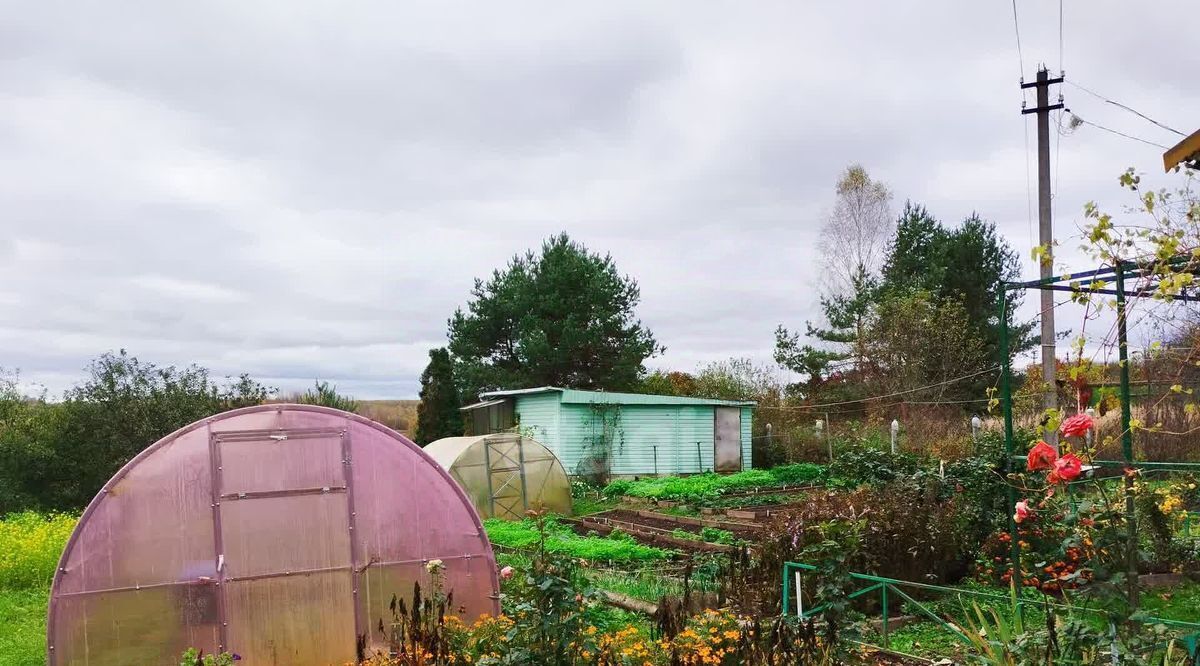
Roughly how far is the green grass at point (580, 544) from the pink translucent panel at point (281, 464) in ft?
10.5

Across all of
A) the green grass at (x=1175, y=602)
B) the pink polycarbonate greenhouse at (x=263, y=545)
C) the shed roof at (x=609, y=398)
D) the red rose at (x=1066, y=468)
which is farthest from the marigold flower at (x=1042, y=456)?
the shed roof at (x=609, y=398)

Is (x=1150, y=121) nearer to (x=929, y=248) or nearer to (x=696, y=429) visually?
(x=696, y=429)

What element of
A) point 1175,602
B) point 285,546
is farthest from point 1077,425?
point 285,546

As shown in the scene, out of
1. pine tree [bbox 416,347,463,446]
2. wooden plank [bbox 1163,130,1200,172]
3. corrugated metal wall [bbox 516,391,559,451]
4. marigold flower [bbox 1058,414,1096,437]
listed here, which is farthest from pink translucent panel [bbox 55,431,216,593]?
pine tree [bbox 416,347,463,446]

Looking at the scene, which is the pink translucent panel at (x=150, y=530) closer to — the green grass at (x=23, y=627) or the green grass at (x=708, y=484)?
the green grass at (x=23, y=627)

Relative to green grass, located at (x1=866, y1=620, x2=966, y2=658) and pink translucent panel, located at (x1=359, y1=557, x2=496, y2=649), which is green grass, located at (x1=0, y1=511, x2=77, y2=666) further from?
green grass, located at (x1=866, y1=620, x2=966, y2=658)

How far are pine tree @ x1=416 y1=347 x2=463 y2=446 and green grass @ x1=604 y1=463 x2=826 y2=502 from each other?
11221 millimetres

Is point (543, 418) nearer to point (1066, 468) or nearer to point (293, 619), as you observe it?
point (293, 619)

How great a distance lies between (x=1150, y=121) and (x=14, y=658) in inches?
411

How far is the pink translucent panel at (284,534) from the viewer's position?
720 cm

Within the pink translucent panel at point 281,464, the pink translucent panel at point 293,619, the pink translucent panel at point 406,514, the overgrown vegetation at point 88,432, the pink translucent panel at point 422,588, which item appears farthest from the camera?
the overgrown vegetation at point 88,432

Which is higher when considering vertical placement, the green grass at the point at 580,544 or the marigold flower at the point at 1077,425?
the marigold flower at the point at 1077,425

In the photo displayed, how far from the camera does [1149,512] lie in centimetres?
845

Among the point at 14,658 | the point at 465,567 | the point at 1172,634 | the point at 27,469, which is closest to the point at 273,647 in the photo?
the point at 465,567
